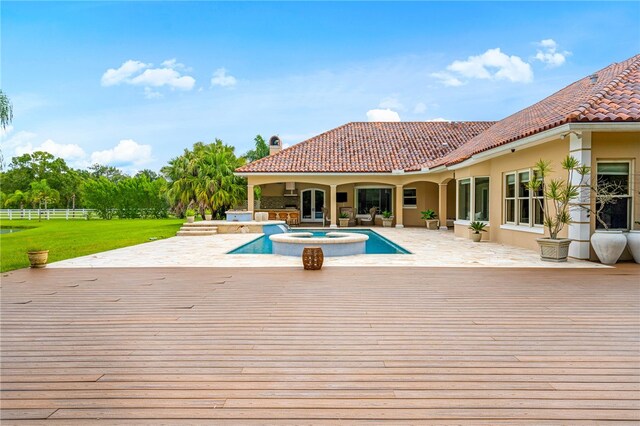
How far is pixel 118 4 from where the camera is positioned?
1695cm

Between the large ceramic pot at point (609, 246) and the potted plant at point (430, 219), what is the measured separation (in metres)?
11.3

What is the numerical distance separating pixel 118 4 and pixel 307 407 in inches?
764

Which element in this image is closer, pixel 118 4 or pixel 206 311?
pixel 206 311

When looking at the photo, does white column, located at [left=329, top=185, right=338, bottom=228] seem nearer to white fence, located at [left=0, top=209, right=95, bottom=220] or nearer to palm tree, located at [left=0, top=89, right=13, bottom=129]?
palm tree, located at [left=0, top=89, right=13, bottom=129]

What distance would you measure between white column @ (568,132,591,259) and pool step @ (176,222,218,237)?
48.0 ft

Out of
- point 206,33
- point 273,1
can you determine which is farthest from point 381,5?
point 206,33

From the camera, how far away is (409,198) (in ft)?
Answer: 76.8

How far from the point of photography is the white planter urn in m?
9.75

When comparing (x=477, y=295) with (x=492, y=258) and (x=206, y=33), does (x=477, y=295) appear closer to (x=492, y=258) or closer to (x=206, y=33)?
(x=492, y=258)

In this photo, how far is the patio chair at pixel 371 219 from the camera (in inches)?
925

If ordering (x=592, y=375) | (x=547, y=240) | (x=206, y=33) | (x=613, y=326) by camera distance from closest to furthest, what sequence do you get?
(x=592, y=375)
(x=613, y=326)
(x=547, y=240)
(x=206, y=33)

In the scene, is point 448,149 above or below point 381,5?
below

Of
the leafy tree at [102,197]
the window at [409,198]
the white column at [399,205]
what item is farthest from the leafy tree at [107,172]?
the white column at [399,205]

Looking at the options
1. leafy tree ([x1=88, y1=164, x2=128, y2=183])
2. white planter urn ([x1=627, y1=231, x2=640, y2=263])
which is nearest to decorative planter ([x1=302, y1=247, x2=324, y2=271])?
white planter urn ([x1=627, y1=231, x2=640, y2=263])
